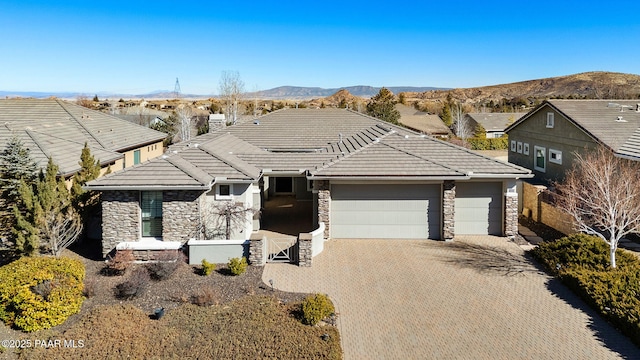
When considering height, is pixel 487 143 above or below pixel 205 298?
above

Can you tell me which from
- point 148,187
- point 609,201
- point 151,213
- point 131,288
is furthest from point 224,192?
point 609,201

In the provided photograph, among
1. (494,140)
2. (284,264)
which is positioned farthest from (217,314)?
(494,140)

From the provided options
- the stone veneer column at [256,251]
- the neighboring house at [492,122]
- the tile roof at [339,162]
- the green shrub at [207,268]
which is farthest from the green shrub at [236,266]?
the neighboring house at [492,122]

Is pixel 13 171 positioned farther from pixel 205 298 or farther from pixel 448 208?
pixel 448 208

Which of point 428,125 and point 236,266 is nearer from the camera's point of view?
point 236,266

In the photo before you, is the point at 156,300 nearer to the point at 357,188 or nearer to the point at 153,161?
the point at 153,161

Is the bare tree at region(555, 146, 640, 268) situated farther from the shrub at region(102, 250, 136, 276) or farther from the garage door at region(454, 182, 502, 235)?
the shrub at region(102, 250, 136, 276)

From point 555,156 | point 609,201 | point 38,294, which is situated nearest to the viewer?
point 38,294

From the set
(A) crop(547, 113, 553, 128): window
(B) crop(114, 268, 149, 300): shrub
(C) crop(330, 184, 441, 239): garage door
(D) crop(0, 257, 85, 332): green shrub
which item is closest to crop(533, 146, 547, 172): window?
(A) crop(547, 113, 553, 128): window
